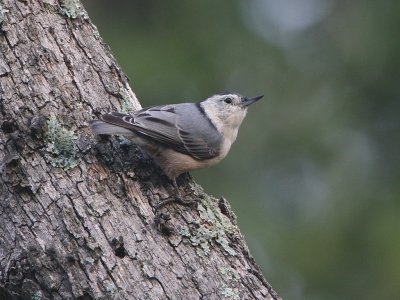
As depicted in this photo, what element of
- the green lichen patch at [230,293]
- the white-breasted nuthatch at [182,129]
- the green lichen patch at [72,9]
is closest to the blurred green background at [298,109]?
the white-breasted nuthatch at [182,129]

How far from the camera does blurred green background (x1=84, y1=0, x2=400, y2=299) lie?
8.11 meters

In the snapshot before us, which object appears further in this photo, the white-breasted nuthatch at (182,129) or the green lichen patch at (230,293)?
the white-breasted nuthatch at (182,129)

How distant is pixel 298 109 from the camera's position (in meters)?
9.38

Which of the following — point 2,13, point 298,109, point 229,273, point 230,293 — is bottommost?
point 230,293

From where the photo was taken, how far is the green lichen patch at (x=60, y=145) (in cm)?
438

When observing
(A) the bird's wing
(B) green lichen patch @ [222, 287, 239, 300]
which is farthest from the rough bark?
(A) the bird's wing

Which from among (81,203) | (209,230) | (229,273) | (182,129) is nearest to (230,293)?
(229,273)

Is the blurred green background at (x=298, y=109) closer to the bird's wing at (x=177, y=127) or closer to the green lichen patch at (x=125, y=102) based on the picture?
the bird's wing at (x=177, y=127)

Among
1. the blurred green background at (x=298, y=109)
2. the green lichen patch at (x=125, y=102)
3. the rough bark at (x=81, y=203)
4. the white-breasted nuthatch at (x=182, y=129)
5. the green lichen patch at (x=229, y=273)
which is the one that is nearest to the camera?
the rough bark at (x=81, y=203)

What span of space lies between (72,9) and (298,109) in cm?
480

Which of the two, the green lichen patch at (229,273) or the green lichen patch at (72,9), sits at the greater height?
the green lichen patch at (72,9)

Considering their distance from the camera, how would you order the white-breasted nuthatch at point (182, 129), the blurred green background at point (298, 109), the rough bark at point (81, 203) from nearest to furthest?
1. the rough bark at point (81, 203)
2. the white-breasted nuthatch at point (182, 129)
3. the blurred green background at point (298, 109)

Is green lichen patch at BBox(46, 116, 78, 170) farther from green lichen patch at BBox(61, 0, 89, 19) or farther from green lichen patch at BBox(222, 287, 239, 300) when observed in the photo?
green lichen patch at BBox(222, 287, 239, 300)

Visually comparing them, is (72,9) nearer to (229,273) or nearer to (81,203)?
(81,203)
